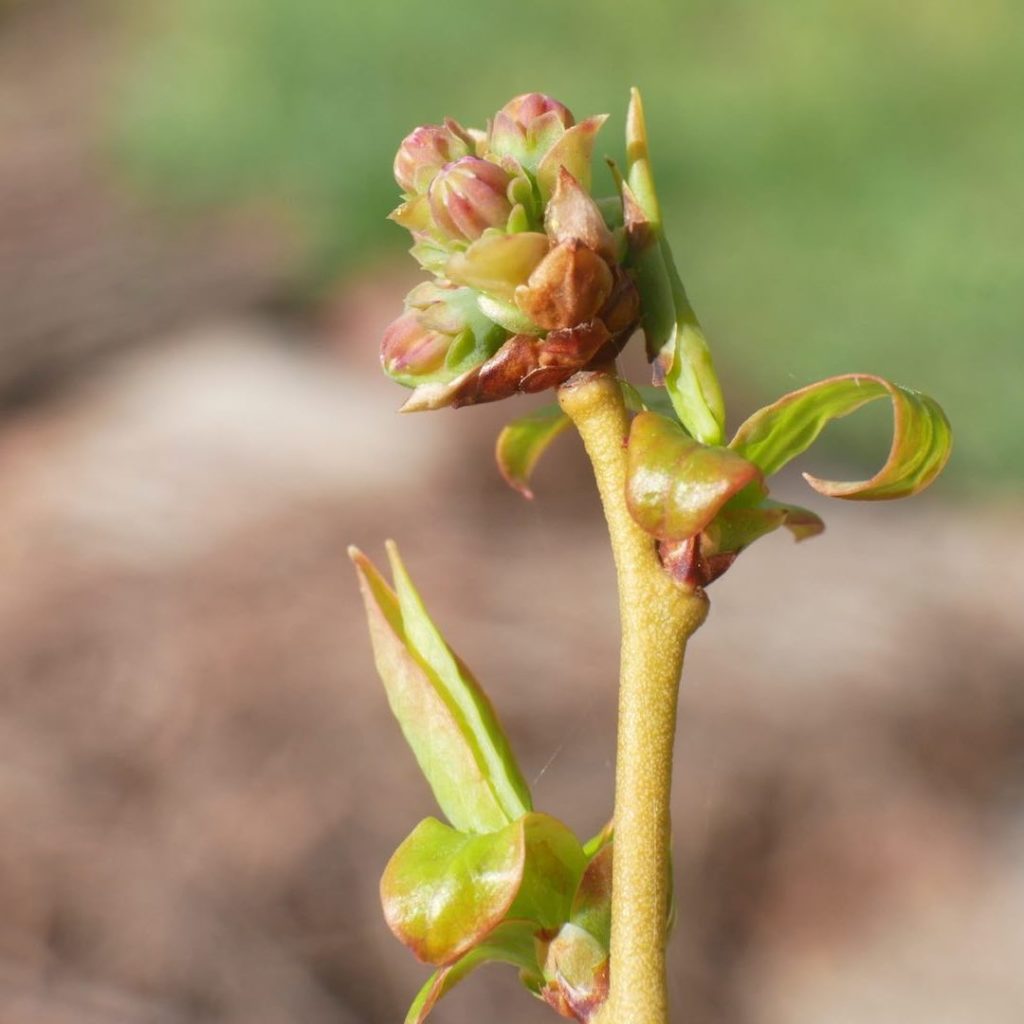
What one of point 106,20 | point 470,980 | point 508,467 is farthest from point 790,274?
point 106,20

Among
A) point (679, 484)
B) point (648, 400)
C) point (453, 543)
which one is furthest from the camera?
point (453, 543)

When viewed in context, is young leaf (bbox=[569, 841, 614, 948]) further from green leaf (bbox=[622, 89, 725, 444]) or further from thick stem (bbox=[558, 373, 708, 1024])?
green leaf (bbox=[622, 89, 725, 444])

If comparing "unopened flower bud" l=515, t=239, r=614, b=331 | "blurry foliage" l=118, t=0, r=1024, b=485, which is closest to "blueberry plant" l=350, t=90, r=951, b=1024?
"unopened flower bud" l=515, t=239, r=614, b=331

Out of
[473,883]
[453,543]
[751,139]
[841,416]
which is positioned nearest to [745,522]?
[841,416]

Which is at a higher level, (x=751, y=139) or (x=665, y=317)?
(x=665, y=317)

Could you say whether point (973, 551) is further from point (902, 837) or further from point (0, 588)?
point (0, 588)

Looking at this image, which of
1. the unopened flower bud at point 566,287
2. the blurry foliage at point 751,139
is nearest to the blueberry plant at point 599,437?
the unopened flower bud at point 566,287

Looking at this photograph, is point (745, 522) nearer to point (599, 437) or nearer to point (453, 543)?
Answer: point (599, 437)
